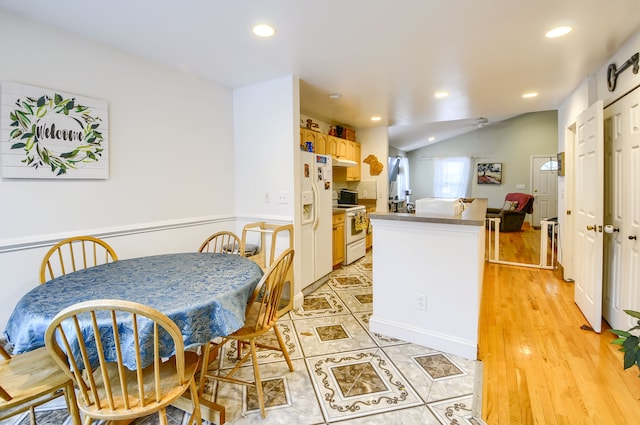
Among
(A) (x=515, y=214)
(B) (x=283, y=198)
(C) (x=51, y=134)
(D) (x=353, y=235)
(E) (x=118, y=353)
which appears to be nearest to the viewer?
(E) (x=118, y=353)

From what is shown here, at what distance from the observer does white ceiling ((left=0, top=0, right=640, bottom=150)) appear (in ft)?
6.10

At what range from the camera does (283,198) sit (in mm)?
3107

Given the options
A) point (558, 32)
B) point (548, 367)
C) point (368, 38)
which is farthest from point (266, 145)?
point (548, 367)

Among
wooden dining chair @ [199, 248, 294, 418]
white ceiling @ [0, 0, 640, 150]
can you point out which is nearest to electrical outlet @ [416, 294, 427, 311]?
wooden dining chair @ [199, 248, 294, 418]

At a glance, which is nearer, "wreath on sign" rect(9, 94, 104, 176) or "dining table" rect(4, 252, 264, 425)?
"dining table" rect(4, 252, 264, 425)

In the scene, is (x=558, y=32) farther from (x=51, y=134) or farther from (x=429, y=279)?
(x=51, y=134)

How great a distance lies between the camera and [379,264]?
256 centimetres

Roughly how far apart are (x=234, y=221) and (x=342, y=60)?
2022mm

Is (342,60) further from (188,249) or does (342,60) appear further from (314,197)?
(188,249)

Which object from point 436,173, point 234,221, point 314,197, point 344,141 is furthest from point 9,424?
point 436,173

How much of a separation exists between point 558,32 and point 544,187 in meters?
7.51

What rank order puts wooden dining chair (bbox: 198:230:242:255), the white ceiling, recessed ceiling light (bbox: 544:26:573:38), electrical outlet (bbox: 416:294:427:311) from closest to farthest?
the white ceiling < recessed ceiling light (bbox: 544:26:573:38) < electrical outlet (bbox: 416:294:427:311) < wooden dining chair (bbox: 198:230:242:255)

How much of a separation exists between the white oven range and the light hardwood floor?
6.24 ft

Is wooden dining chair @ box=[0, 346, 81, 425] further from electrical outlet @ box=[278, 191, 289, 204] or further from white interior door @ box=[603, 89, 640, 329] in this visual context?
white interior door @ box=[603, 89, 640, 329]
